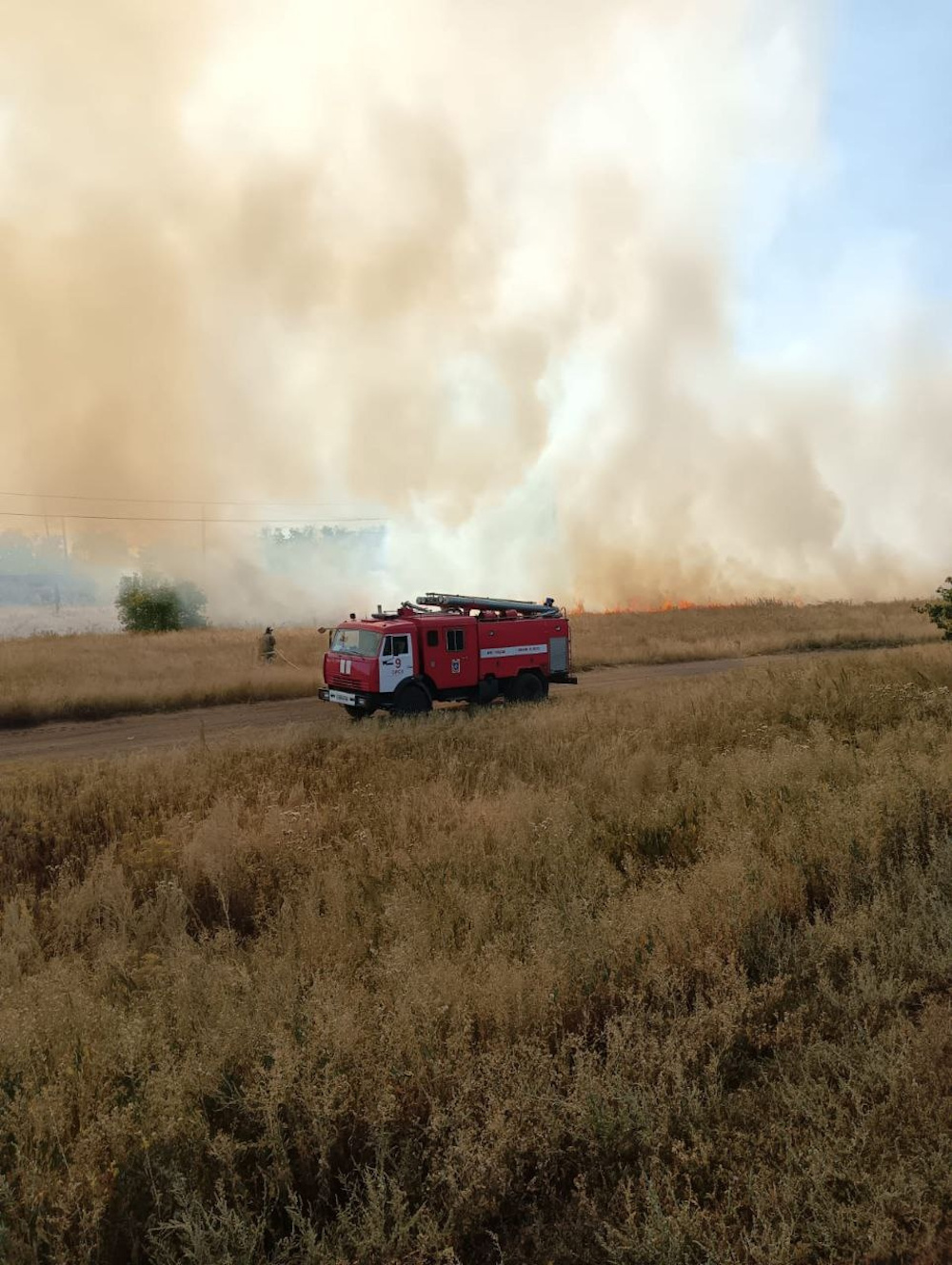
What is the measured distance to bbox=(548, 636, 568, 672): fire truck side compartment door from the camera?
21.0 meters

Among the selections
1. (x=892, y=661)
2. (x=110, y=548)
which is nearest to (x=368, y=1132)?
(x=892, y=661)

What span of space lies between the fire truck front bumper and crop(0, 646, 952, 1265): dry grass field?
341 inches

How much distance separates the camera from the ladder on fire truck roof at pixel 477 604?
806 inches

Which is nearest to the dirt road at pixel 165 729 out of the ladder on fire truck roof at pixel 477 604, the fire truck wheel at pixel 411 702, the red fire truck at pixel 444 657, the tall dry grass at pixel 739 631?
the red fire truck at pixel 444 657

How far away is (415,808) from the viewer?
916 cm

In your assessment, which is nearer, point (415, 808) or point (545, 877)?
point (545, 877)

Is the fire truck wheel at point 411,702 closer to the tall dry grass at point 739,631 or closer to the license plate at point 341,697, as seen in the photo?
the license plate at point 341,697

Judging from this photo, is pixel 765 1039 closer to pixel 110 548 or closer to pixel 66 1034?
pixel 66 1034

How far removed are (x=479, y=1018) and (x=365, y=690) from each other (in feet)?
42.9

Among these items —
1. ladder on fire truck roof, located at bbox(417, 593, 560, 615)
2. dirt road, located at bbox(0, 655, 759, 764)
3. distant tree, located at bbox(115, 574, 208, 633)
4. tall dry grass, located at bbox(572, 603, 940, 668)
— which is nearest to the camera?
dirt road, located at bbox(0, 655, 759, 764)

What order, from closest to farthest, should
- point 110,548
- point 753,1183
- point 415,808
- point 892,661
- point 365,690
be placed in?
point 753,1183
point 415,808
point 892,661
point 365,690
point 110,548

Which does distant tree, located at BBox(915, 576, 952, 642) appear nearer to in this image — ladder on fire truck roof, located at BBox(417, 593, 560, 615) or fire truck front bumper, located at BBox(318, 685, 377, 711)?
ladder on fire truck roof, located at BBox(417, 593, 560, 615)

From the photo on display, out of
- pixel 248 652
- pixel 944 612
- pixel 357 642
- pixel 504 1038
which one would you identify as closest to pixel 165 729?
pixel 357 642

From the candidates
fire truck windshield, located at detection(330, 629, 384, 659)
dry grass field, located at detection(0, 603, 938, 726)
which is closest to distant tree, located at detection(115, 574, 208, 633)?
dry grass field, located at detection(0, 603, 938, 726)
